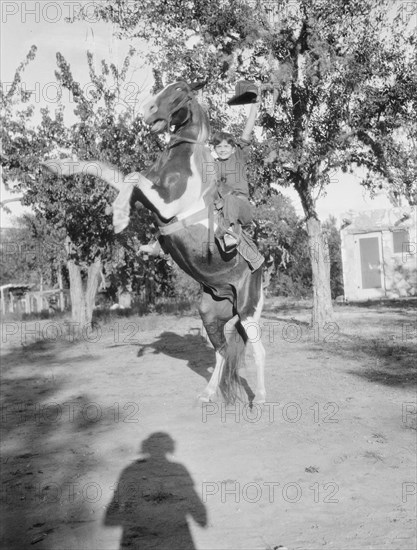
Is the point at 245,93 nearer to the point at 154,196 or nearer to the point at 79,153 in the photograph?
the point at 154,196

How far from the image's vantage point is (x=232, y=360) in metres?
6.80

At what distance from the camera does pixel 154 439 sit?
237 inches

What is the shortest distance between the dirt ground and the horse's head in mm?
2720

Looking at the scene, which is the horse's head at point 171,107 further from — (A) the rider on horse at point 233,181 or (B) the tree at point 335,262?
(B) the tree at point 335,262

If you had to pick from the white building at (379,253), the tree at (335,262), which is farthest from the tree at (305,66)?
the tree at (335,262)

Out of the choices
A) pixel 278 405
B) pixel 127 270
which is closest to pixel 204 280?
pixel 278 405

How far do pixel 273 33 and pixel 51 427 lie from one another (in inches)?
407

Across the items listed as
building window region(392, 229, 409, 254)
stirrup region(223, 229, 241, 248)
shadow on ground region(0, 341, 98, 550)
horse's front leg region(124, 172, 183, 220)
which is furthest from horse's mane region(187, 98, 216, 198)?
building window region(392, 229, 409, 254)

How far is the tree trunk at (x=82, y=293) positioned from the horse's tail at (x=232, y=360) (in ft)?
32.3

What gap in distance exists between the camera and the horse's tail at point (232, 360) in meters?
6.79

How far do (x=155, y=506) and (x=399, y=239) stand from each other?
25346 millimetres

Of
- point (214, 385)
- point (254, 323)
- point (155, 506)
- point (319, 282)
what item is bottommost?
point (155, 506)

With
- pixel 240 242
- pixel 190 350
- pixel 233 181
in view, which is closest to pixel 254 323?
pixel 240 242

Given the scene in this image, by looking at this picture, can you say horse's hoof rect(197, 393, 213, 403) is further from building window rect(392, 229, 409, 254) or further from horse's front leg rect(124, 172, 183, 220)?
building window rect(392, 229, 409, 254)
